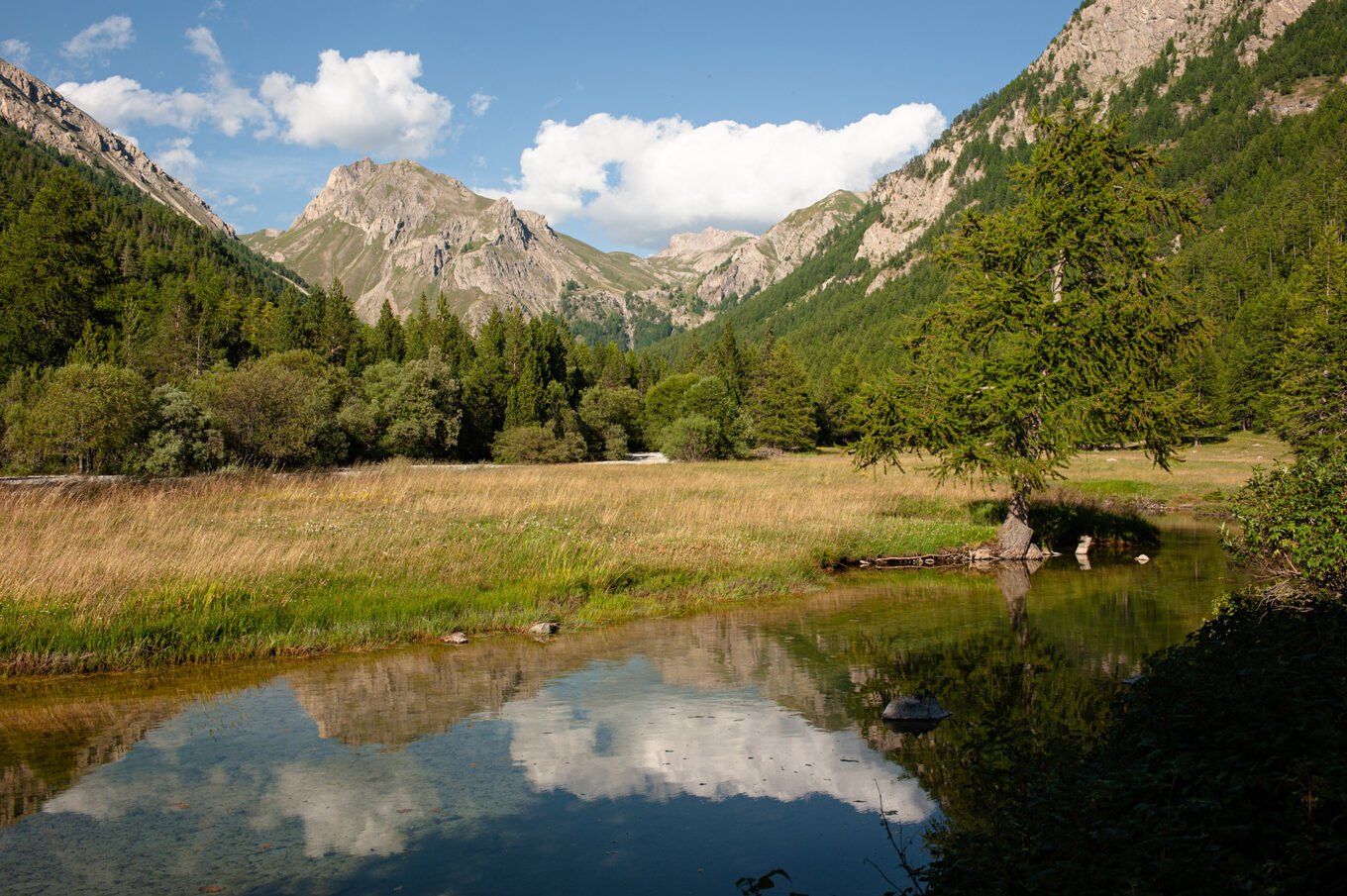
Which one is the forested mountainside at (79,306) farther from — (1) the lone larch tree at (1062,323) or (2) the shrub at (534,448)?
(1) the lone larch tree at (1062,323)

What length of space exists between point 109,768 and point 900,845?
824 cm

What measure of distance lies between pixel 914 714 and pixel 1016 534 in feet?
55.9

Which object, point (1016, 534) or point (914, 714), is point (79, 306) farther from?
point (914, 714)

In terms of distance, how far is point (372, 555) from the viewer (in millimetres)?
17828

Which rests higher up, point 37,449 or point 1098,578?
point 37,449

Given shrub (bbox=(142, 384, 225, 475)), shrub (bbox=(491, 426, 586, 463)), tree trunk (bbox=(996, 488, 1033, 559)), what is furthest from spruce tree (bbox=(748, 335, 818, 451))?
tree trunk (bbox=(996, 488, 1033, 559))

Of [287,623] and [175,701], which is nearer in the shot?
[175,701]

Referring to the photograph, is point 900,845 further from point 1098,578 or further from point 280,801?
point 1098,578

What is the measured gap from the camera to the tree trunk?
25047 mm

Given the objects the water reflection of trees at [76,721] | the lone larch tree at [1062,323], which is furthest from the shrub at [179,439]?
the lone larch tree at [1062,323]

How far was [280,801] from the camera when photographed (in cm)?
787

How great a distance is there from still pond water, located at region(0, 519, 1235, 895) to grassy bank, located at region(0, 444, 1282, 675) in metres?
1.10

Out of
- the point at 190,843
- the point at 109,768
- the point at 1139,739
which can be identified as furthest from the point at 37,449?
the point at 1139,739

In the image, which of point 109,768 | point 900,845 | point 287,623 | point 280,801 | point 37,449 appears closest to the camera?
point 900,845
